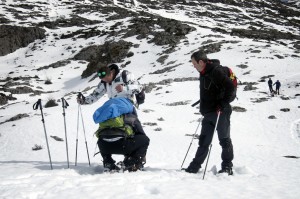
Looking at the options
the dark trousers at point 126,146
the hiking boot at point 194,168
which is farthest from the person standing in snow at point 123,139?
the hiking boot at point 194,168

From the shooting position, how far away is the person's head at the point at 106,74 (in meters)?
7.10

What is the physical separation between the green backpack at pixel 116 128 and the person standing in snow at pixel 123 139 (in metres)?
0.15

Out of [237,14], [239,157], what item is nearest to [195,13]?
[237,14]

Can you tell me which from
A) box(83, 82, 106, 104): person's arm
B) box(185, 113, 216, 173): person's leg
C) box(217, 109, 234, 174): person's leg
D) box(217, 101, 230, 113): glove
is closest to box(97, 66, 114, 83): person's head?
box(83, 82, 106, 104): person's arm

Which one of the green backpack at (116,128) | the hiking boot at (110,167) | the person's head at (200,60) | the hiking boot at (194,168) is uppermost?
the person's head at (200,60)

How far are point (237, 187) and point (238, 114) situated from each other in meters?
17.0

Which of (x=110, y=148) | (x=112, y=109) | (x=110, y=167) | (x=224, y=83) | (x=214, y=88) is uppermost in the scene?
(x=224, y=83)

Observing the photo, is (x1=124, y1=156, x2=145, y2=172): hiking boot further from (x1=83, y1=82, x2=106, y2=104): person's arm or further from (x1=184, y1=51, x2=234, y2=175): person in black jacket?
(x1=83, y1=82, x2=106, y2=104): person's arm

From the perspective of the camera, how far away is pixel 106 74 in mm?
7129

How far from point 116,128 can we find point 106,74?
135 centimetres

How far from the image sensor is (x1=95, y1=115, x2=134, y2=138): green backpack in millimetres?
6434

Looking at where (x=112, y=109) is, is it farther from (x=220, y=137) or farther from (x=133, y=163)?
(x=220, y=137)

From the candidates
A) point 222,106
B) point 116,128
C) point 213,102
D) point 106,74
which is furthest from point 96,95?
point 222,106

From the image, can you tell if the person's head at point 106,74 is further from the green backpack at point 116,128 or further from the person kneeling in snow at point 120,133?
the green backpack at point 116,128
